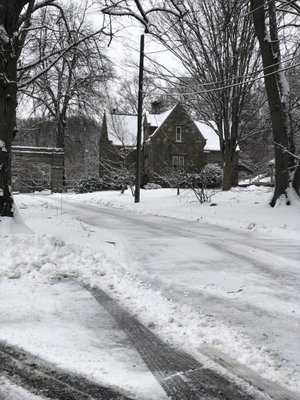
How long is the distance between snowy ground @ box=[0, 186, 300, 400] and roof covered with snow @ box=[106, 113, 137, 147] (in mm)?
28235

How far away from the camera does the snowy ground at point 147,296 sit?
11.0 ft

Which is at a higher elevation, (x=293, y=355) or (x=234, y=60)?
(x=234, y=60)

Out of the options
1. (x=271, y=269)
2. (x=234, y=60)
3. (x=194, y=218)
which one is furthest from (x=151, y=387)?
(x=234, y=60)

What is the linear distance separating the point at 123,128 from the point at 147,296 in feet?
121

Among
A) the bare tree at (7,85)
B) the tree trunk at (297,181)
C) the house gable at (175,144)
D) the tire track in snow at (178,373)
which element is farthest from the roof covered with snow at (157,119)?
the tire track in snow at (178,373)

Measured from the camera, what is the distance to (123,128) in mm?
40844

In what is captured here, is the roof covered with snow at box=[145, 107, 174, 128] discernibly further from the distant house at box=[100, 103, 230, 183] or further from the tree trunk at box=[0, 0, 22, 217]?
the tree trunk at box=[0, 0, 22, 217]

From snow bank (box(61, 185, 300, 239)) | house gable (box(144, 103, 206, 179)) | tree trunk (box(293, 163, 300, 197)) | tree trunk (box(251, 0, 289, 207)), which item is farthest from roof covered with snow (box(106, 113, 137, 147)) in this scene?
tree trunk (box(293, 163, 300, 197))

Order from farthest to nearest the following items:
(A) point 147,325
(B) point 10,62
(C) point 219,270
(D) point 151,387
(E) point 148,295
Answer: (B) point 10,62
(C) point 219,270
(E) point 148,295
(A) point 147,325
(D) point 151,387

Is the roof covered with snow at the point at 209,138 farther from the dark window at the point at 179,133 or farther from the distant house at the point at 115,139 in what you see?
the distant house at the point at 115,139

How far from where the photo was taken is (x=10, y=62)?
33.4ft

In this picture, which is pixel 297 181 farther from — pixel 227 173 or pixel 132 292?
pixel 132 292

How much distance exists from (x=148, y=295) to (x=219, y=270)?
170cm

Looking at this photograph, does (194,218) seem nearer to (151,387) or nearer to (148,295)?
(148,295)
